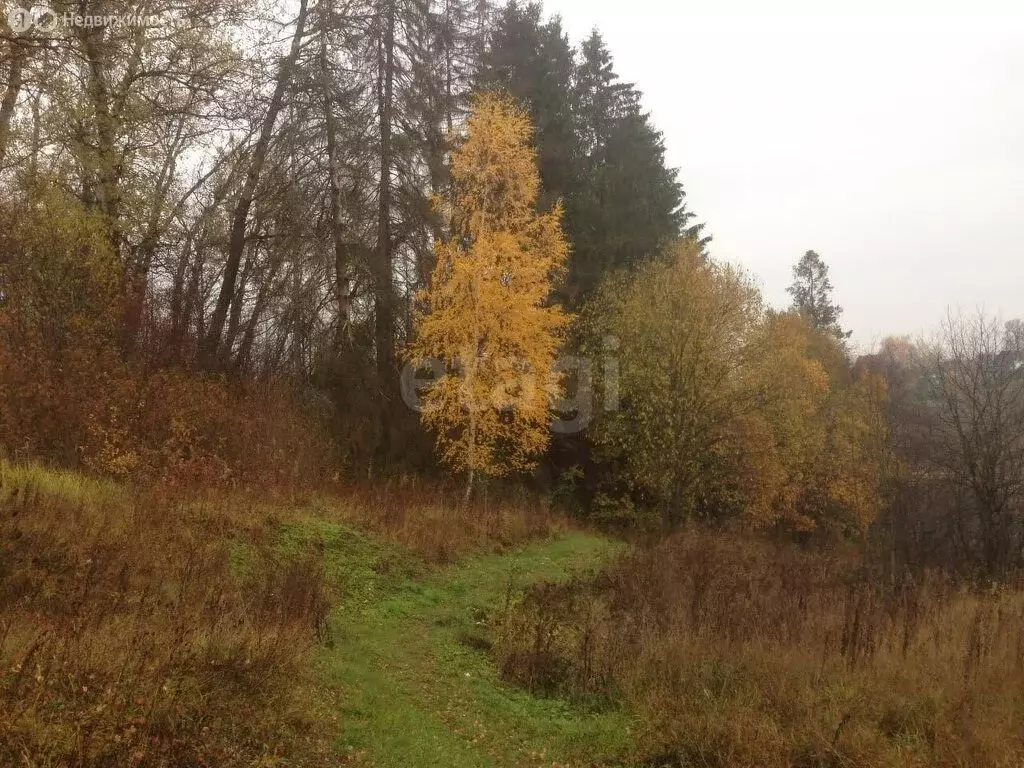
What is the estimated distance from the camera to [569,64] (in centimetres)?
2566

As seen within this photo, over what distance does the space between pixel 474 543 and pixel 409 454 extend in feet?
16.9

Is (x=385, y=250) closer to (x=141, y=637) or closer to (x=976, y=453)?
(x=141, y=637)

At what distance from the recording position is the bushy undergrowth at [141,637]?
4273mm

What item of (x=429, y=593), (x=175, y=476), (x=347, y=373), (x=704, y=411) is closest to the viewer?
(x=429, y=593)

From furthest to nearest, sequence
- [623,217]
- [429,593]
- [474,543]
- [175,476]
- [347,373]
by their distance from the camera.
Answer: [623,217]
[347,373]
[474,543]
[175,476]
[429,593]

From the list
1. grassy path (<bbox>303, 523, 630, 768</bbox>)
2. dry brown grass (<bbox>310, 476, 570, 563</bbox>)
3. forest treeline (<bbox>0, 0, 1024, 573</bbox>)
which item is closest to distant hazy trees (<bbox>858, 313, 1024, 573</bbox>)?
forest treeline (<bbox>0, 0, 1024, 573</bbox>)

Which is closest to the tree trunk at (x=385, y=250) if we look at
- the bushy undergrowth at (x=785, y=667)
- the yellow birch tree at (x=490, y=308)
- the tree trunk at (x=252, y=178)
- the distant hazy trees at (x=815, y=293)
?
the yellow birch tree at (x=490, y=308)

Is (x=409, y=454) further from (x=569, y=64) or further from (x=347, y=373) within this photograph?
(x=569, y=64)

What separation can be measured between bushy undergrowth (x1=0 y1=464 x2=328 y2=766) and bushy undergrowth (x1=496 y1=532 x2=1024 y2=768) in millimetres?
2906

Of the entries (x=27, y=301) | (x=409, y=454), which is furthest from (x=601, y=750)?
(x=409, y=454)

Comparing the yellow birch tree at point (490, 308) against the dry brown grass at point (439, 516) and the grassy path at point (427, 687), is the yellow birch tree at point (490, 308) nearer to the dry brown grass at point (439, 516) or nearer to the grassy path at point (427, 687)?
the dry brown grass at point (439, 516)

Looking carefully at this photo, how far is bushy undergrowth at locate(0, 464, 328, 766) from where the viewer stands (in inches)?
168

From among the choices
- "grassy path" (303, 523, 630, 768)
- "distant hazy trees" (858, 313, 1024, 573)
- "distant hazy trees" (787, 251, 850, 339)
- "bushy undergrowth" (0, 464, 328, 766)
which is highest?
"distant hazy trees" (787, 251, 850, 339)

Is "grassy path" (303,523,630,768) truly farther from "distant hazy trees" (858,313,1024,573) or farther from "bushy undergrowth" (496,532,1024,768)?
"distant hazy trees" (858,313,1024,573)
